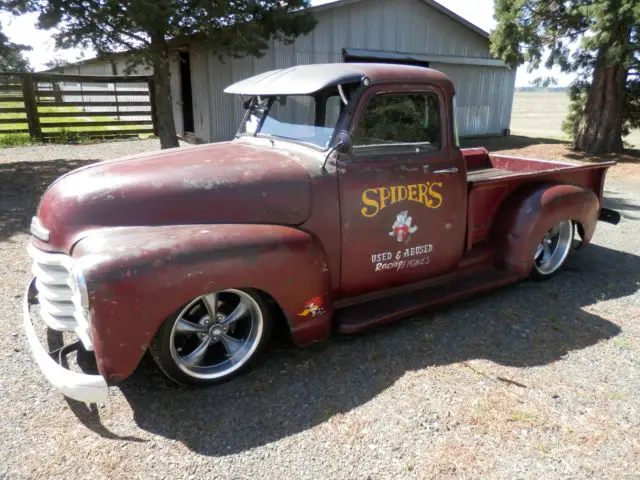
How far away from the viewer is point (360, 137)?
11.1 feet

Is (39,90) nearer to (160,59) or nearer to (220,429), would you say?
(160,59)

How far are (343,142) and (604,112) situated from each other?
43.4 feet

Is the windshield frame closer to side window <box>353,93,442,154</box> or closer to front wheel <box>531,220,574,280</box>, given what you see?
side window <box>353,93,442,154</box>

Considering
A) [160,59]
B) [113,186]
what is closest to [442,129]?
[113,186]

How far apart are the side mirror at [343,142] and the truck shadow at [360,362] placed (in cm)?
142

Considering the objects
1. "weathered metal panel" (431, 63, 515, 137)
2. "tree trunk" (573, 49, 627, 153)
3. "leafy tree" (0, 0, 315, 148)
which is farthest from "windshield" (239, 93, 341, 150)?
"weathered metal panel" (431, 63, 515, 137)

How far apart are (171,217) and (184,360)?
0.88m

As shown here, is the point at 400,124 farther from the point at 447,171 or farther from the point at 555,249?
the point at 555,249

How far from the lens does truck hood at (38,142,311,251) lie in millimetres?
2834

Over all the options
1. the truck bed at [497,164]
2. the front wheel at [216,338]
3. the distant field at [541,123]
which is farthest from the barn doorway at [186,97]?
the distant field at [541,123]

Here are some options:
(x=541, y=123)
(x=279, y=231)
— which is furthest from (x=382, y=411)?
(x=541, y=123)

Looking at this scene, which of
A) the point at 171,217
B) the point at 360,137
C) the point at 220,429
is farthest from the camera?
the point at 360,137

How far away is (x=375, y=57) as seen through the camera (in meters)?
14.3

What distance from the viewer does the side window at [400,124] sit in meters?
3.42
